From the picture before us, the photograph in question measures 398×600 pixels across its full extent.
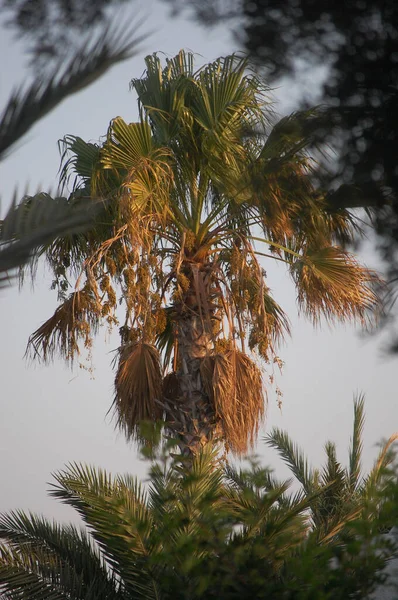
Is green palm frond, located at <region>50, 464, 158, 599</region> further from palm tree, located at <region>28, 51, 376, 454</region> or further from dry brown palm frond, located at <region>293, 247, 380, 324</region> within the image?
dry brown palm frond, located at <region>293, 247, 380, 324</region>

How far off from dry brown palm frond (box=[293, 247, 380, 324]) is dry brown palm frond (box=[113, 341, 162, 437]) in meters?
1.96

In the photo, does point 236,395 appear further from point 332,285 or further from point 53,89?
point 53,89

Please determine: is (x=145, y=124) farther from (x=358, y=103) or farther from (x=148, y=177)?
(x=358, y=103)

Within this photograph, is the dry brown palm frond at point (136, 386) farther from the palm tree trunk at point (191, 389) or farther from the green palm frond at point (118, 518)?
the green palm frond at point (118, 518)

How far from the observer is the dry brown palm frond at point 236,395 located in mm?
9211

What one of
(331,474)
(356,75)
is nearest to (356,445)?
(331,474)

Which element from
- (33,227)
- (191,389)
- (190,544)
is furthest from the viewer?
(191,389)

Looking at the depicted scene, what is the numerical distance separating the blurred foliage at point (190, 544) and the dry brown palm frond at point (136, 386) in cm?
144

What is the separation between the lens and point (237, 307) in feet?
32.4

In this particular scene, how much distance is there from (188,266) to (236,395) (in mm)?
1599

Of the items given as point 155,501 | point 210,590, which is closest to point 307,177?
point 210,590

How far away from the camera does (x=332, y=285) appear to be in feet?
32.3

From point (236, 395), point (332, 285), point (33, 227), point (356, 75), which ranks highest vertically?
point (332, 285)

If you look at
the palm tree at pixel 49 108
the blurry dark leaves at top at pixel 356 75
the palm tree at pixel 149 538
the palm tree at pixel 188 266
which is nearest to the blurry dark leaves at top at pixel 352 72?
the blurry dark leaves at top at pixel 356 75
